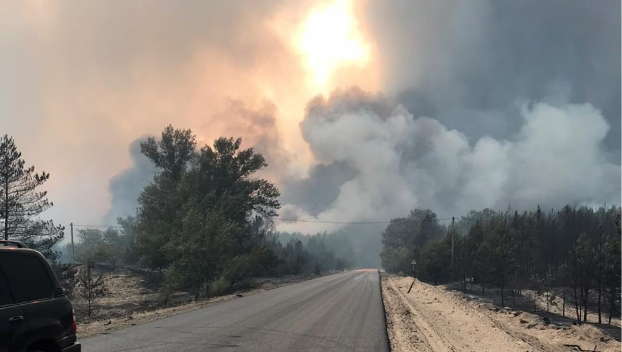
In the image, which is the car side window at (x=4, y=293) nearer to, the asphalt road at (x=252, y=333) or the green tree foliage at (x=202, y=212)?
the asphalt road at (x=252, y=333)

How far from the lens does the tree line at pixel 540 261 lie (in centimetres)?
4831

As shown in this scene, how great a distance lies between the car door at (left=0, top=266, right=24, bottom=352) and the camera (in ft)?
16.8

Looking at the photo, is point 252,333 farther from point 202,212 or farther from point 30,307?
point 202,212

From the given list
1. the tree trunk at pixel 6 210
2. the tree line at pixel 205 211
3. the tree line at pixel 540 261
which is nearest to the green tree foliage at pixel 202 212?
the tree line at pixel 205 211

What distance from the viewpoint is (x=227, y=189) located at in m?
61.3

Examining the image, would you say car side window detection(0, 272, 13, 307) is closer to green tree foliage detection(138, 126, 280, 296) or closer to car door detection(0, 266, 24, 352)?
car door detection(0, 266, 24, 352)

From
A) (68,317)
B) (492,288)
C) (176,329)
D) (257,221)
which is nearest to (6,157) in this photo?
(176,329)

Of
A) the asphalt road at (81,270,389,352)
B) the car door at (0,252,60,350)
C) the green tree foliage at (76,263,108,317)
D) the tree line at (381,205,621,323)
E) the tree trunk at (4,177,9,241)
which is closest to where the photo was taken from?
the car door at (0,252,60,350)

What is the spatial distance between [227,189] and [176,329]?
161 ft

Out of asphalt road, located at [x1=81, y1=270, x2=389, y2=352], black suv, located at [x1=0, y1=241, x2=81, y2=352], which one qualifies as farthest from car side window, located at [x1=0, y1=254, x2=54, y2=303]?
asphalt road, located at [x1=81, y1=270, x2=389, y2=352]

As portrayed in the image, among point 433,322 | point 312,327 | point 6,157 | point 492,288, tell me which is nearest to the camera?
point 312,327

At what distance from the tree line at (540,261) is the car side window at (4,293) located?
56873mm

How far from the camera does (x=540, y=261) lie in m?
102

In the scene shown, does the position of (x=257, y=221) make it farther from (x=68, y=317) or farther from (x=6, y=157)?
(x=68, y=317)
